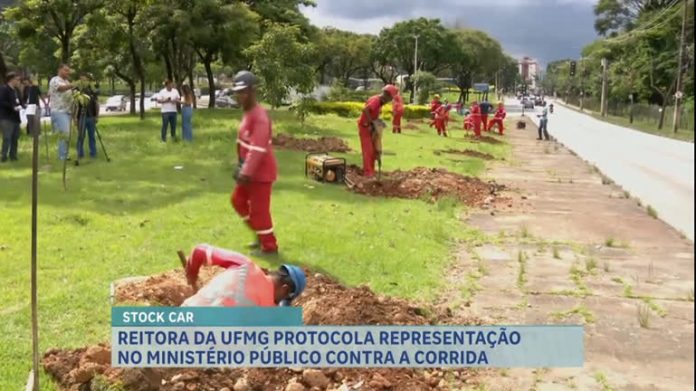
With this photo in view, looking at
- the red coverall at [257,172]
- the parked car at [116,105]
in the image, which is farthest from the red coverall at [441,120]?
the parked car at [116,105]

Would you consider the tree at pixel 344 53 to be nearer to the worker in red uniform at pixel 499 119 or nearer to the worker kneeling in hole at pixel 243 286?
the worker in red uniform at pixel 499 119

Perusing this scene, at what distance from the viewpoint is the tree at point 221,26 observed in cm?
2479

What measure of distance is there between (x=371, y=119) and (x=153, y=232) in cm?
482

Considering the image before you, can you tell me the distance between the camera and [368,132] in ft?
37.8

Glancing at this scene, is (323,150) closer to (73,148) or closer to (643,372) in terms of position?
(73,148)

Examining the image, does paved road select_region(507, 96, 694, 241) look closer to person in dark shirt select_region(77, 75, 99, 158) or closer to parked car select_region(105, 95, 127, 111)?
Answer: person in dark shirt select_region(77, 75, 99, 158)

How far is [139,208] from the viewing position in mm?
8695

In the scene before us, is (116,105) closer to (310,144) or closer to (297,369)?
(310,144)

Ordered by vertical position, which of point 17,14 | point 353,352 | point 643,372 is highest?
point 17,14

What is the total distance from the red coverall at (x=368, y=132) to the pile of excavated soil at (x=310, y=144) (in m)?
3.85

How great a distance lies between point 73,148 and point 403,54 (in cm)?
4648

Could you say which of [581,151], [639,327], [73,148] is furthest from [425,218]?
[581,151]
